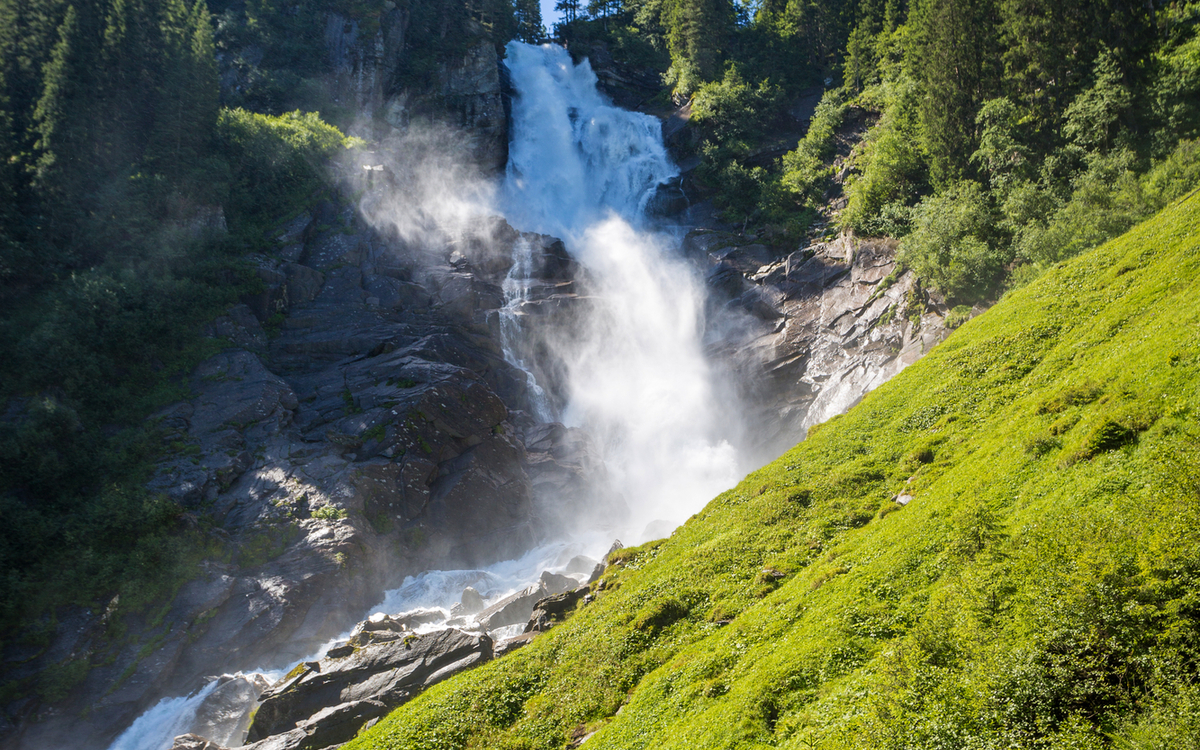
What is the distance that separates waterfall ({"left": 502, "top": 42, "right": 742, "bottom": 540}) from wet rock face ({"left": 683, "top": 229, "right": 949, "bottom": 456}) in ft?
8.62

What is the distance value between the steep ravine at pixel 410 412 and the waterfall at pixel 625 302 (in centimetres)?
48

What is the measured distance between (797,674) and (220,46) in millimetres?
73504

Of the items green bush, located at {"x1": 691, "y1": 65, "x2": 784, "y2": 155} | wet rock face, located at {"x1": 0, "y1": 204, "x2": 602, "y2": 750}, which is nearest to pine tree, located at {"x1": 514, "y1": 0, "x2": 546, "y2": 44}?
green bush, located at {"x1": 691, "y1": 65, "x2": 784, "y2": 155}

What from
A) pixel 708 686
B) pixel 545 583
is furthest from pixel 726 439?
pixel 708 686

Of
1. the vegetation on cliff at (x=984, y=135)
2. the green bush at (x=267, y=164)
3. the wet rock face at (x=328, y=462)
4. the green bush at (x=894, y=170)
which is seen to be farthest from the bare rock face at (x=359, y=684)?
the green bush at (x=894, y=170)

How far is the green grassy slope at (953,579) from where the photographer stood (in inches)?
314

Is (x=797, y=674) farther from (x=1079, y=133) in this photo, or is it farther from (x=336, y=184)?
(x=336, y=184)

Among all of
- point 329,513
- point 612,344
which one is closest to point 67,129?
point 329,513

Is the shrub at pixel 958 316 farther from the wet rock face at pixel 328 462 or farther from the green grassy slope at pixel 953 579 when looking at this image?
the wet rock face at pixel 328 462

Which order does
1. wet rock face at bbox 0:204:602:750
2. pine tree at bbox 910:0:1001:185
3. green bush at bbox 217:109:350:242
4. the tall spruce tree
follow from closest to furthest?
wet rock face at bbox 0:204:602:750
the tall spruce tree
pine tree at bbox 910:0:1001:185
green bush at bbox 217:109:350:242

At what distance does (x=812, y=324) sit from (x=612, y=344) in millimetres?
15102

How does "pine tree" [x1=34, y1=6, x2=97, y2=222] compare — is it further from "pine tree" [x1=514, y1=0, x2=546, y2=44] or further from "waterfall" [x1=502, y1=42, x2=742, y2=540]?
"pine tree" [x1=514, y1=0, x2=546, y2=44]

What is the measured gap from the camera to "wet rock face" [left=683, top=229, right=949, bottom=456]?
3438 cm

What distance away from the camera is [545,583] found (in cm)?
2692
